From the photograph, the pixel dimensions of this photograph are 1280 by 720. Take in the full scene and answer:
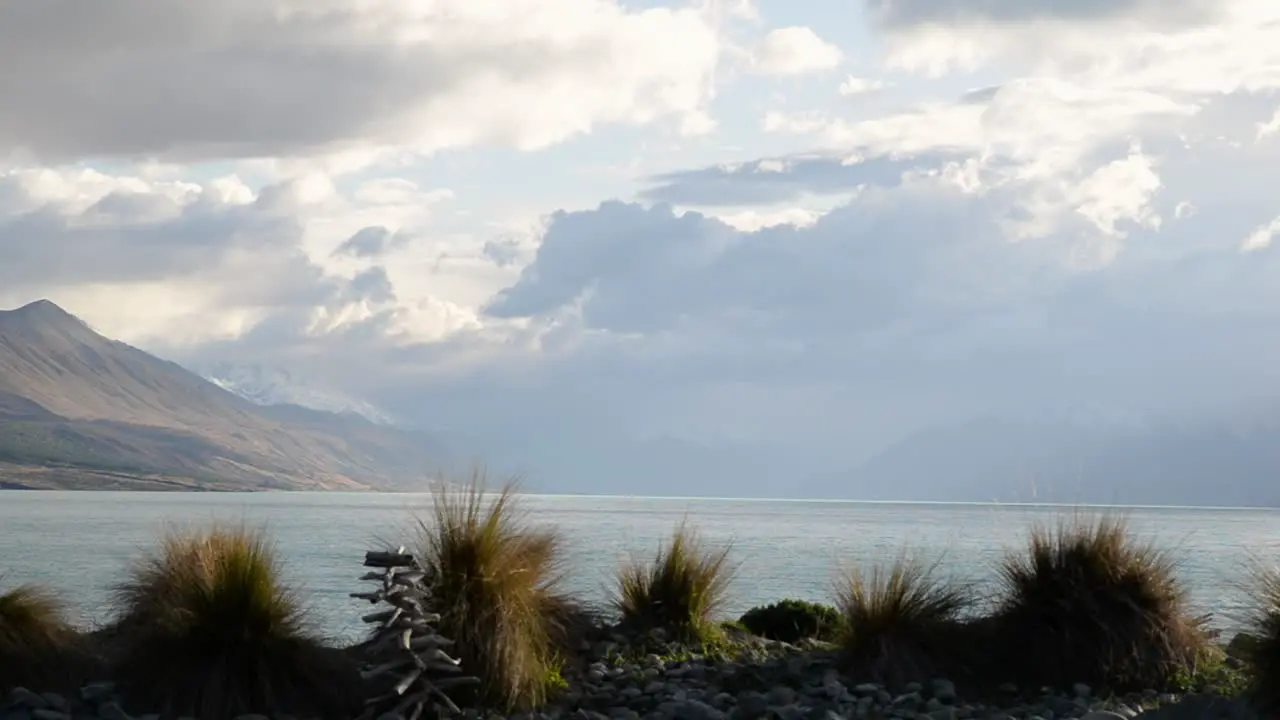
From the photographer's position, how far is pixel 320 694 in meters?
10.1

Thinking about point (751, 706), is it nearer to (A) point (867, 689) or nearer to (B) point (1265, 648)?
(A) point (867, 689)

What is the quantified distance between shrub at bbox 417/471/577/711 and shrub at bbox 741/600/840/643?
434 centimetres

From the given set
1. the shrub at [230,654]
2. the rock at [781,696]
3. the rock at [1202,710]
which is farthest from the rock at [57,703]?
the rock at [1202,710]

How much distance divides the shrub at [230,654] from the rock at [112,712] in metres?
0.23

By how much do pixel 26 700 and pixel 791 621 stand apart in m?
7.55

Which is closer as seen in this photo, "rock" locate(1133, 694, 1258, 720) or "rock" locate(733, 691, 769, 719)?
"rock" locate(1133, 694, 1258, 720)

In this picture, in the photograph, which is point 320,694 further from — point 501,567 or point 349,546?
point 349,546

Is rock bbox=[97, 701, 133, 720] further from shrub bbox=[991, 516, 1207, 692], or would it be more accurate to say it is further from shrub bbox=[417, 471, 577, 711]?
shrub bbox=[991, 516, 1207, 692]

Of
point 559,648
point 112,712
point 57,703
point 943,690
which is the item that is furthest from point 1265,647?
point 57,703

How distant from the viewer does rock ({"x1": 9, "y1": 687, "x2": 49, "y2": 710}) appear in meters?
9.70

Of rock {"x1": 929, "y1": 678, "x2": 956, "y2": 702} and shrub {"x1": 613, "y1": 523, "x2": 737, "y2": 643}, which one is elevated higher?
shrub {"x1": 613, "y1": 523, "x2": 737, "y2": 643}

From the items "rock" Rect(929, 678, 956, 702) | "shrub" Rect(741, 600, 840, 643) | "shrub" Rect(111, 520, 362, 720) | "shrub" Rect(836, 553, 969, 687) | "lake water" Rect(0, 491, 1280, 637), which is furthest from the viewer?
"lake water" Rect(0, 491, 1280, 637)

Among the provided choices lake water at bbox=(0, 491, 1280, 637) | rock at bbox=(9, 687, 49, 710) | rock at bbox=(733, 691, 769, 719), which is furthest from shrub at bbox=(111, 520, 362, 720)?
rock at bbox=(733, 691, 769, 719)

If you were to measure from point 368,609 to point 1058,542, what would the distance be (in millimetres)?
10275
